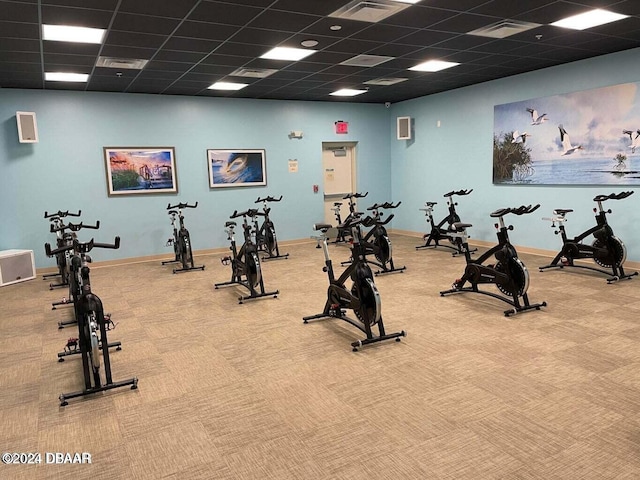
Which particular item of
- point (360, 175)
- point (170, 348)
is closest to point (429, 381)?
point (170, 348)

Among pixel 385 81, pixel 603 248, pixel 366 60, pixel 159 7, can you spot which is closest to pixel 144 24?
pixel 159 7

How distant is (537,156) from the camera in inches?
300

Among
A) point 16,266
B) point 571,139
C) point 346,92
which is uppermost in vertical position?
point 346,92

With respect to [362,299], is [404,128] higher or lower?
higher

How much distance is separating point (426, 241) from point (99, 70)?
6.09 meters

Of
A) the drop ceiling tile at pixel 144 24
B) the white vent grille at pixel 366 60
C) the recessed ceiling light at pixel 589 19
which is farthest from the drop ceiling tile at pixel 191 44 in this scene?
the recessed ceiling light at pixel 589 19

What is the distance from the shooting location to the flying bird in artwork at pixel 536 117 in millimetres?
7439

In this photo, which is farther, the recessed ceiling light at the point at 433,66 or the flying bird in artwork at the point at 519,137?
the flying bird in artwork at the point at 519,137

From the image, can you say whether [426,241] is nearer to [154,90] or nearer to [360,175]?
[360,175]

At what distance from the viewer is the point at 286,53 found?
5.93 metres

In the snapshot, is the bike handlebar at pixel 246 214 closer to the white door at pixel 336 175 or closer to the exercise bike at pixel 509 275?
the exercise bike at pixel 509 275

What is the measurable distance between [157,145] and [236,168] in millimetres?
1533

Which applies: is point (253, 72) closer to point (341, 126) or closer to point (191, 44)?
point (191, 44)

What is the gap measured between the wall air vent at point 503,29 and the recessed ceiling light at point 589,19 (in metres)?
0.30
